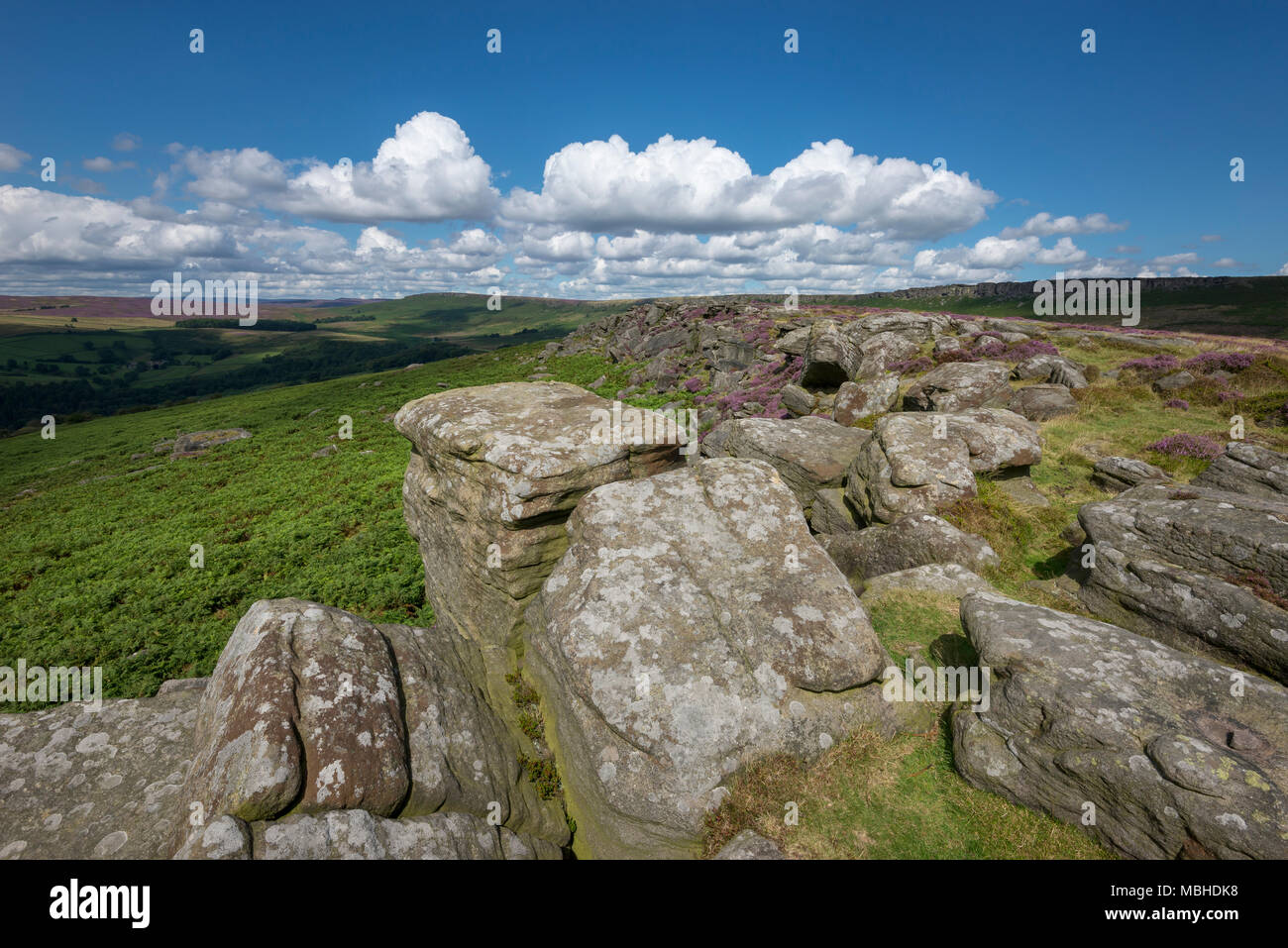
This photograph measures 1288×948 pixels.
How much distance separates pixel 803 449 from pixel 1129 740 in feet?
43.0

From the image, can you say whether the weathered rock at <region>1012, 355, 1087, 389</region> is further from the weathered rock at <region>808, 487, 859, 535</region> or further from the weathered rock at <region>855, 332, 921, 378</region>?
the weathered rock at <region>808, 487, 859, 535</region>

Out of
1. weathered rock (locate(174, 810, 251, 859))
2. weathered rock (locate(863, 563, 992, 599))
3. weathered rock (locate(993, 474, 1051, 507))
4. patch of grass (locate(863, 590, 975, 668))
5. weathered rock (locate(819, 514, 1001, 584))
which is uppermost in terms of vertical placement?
weathered rock (locate(993, 474, 1051, 507))

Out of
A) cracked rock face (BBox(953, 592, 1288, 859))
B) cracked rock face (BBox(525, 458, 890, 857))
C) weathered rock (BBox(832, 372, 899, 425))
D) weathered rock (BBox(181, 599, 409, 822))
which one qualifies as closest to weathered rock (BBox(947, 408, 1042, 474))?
weathered rock (BBox(832, 372, 899, 425))

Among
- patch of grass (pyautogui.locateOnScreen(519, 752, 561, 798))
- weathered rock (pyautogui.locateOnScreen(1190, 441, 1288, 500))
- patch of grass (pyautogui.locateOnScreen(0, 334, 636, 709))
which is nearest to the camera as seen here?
patch of grass (pyautogui.locateOnScreen(519, 752, 561, 798))

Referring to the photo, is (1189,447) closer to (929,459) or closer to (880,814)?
(929,459)

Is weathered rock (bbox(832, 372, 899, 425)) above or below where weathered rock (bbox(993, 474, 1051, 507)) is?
above

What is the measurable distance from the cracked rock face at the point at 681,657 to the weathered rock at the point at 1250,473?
13.5m

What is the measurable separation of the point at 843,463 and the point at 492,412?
12875 millimetres

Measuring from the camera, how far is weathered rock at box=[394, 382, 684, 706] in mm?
11281

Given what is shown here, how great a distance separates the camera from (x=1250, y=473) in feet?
46.4

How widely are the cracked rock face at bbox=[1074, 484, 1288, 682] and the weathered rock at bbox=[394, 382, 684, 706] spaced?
10.4 m
